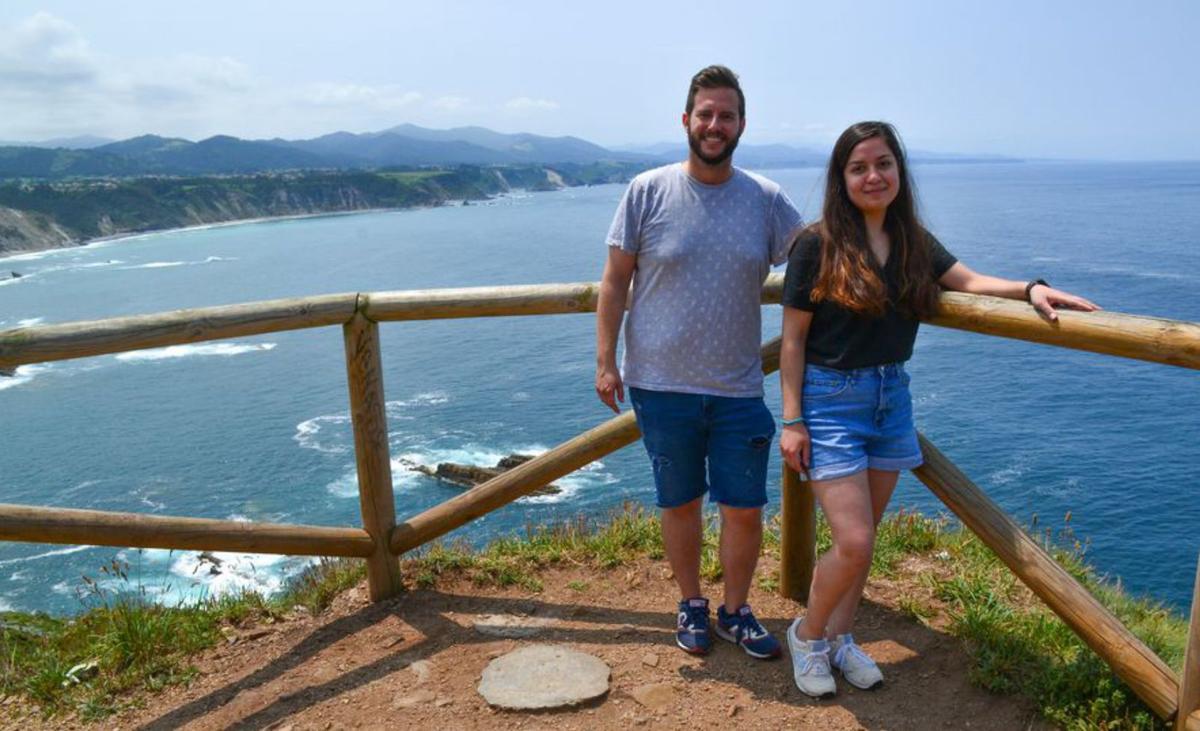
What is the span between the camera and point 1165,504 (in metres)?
23.1

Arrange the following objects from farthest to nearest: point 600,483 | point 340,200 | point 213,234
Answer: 1. point 340,200
2. point 213,234
3. point 600,483

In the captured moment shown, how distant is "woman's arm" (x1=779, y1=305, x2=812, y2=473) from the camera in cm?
313

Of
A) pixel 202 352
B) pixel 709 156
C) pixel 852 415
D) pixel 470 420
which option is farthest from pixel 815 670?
pixel 202 352

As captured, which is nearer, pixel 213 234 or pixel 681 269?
pixel 681 269

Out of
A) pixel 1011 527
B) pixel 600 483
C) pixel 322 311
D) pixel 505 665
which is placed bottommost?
pixel 600 483

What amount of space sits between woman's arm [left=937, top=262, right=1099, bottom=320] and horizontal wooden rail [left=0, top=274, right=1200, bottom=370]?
0.13ft

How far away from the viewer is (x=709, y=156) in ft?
10.5

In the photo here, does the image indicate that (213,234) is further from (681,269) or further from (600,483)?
(681,269)

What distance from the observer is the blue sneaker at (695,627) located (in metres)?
3.80

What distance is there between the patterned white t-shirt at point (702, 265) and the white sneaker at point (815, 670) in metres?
0.97

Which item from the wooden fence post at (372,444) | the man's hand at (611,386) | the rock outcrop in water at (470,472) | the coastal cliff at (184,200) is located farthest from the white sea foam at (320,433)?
the coastal cliff at (184,200)

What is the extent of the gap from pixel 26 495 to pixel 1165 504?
108 feet

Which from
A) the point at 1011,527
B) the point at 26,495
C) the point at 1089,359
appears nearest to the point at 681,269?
the point at 1011,527

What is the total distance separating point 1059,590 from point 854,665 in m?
0.79
